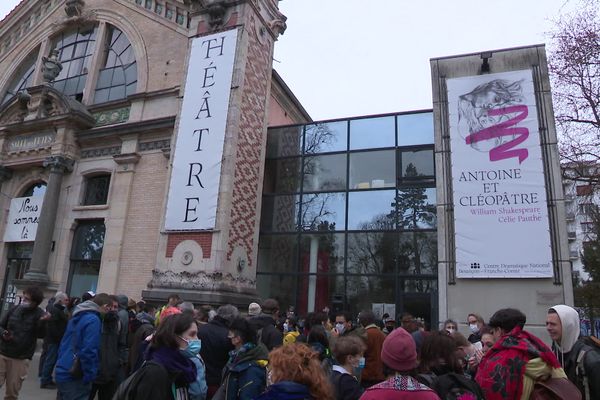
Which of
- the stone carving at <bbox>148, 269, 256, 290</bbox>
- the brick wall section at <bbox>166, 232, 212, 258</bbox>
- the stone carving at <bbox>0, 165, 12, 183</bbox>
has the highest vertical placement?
the stone carving at <bbox>0, 165, 12, 183</bbox>

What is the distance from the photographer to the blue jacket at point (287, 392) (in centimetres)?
Answer: 253

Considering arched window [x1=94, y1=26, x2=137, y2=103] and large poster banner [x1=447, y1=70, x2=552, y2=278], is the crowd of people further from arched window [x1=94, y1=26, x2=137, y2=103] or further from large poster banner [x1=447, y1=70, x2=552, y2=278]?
arched window [x1=94, y1=26, x2=137, y2=103]

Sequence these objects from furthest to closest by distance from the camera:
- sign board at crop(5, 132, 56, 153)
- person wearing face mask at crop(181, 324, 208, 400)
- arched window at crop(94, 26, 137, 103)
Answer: arched window at crop(94, 26, 137, 103), sign board at crop(5, 132, 56, 153), person wearing face mask at crop(181, 324, 208, 400)

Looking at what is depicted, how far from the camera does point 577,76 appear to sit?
13.9m

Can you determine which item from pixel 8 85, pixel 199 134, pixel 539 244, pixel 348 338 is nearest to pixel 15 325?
pixel 348 338

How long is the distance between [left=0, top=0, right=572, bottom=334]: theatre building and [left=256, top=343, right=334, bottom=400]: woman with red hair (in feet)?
30.1

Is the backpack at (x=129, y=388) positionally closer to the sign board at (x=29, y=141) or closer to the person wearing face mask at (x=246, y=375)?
the person wearing face mask at (x=246, y=375)

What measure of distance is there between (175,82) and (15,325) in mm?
12145

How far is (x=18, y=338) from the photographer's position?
6.23m

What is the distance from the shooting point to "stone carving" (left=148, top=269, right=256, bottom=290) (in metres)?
12.4

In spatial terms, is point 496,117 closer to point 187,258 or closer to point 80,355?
point 187,258

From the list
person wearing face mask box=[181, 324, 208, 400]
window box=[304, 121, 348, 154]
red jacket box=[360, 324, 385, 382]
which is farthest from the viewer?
window box=[304, 121, 348, 154]

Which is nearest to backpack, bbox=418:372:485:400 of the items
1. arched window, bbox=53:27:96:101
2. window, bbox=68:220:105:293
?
window, bbox=68:220:105:293

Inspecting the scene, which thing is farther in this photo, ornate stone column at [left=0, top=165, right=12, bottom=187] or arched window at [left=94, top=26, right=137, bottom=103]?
ornate stone column at [left=0, top=165, right=12, bottom=187]
